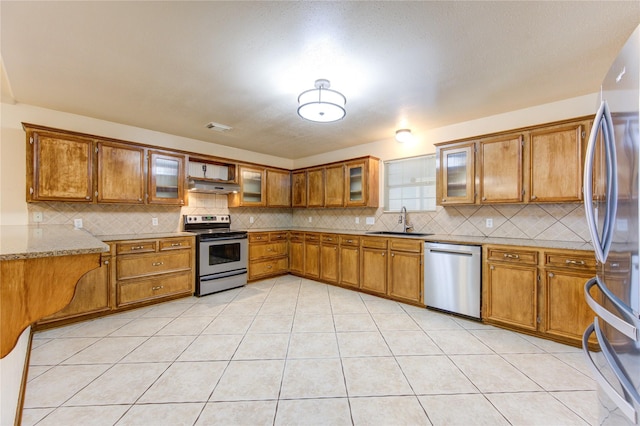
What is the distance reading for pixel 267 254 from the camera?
4836 millimetres

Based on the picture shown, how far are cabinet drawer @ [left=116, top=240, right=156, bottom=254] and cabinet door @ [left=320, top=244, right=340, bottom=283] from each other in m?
2.50

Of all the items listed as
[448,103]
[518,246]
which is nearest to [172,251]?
[448,103]

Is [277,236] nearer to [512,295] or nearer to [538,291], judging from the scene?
[512,295]

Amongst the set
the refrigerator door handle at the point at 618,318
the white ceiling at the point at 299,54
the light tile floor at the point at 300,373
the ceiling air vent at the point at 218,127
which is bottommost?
the light tile floor at the point at 300,373

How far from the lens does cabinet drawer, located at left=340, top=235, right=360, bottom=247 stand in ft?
13.6

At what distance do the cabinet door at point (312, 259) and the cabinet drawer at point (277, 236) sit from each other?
479 millimetres

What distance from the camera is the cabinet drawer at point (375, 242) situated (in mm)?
3816

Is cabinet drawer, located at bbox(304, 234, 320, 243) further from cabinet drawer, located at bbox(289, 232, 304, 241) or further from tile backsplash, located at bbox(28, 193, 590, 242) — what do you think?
tile backsplash, located at bbox(28, 193, 590, 242)

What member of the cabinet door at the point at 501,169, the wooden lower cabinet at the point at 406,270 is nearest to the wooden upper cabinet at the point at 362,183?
the wooden lower cabinet at the point at 406,270

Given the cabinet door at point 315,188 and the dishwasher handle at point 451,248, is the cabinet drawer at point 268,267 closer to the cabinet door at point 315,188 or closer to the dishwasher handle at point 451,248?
the cabinet door at point 315,188

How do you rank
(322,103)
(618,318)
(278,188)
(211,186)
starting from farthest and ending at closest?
(278,188), (211,186), (322,103), (618,318)

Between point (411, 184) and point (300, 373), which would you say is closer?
point (300, 373)

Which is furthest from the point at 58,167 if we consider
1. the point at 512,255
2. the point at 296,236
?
the point at 512,255

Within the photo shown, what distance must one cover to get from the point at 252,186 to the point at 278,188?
57 cm
